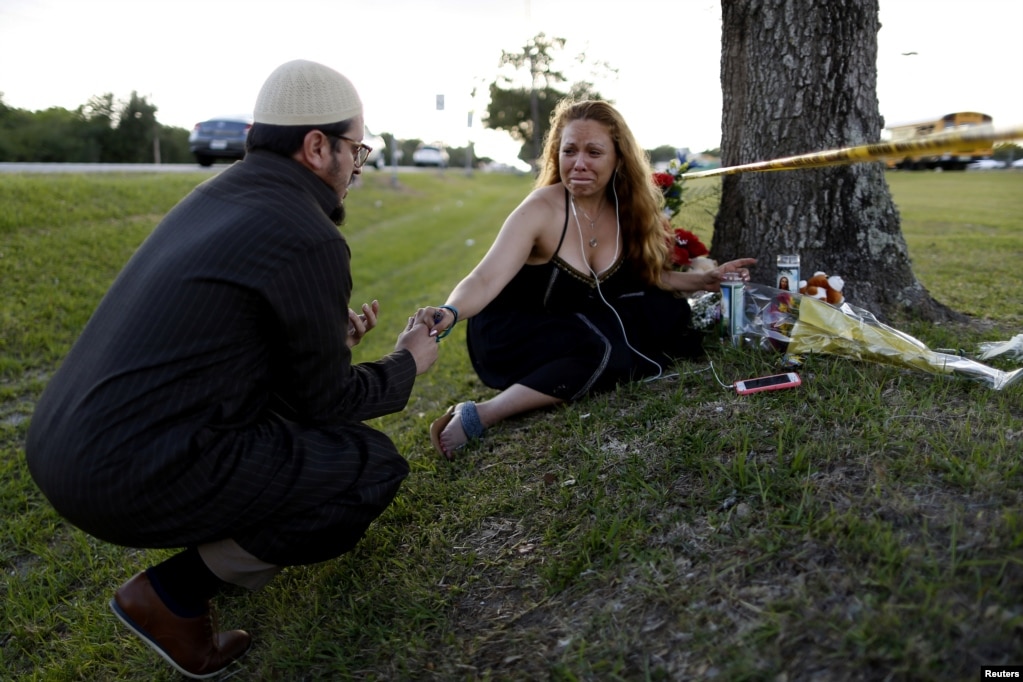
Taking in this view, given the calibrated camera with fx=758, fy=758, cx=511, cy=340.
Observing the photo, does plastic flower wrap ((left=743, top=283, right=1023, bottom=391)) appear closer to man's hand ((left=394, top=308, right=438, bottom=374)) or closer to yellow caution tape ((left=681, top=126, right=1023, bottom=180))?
yellow caution tape ((left=681, top=126, right=1023, bottom=180))

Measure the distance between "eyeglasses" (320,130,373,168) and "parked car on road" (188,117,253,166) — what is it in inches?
689

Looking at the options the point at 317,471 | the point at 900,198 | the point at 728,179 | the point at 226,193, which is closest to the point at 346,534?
the point at 317,471

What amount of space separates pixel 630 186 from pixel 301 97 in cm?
194

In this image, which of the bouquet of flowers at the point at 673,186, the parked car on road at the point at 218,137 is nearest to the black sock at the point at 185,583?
the bouquet of flowers at the point at 673,186

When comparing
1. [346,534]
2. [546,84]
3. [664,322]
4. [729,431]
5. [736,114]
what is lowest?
[346,534]

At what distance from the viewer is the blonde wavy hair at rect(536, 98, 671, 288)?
3.72 m

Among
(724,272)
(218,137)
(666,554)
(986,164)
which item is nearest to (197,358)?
(666,554)

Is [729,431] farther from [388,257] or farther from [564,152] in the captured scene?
[388,257]

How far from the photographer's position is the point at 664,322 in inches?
147

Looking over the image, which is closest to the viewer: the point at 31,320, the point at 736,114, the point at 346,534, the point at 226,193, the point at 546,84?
the point at 226,193

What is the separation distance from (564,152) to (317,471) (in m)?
2.10

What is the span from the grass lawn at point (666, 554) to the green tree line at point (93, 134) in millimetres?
22556

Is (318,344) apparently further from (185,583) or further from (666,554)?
(666,554)

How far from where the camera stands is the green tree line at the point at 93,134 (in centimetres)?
2238
